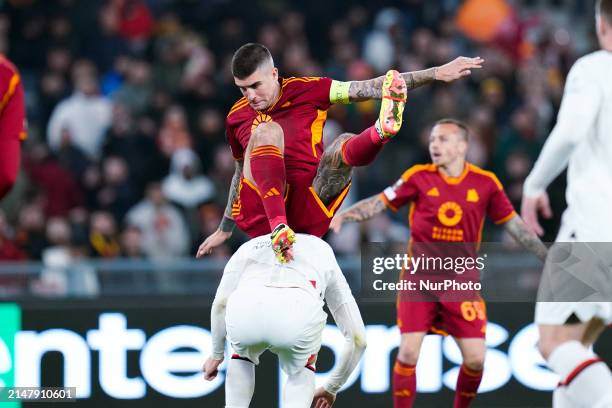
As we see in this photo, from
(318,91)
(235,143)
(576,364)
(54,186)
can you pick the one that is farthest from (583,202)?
(54,186)

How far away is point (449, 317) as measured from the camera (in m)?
8.56

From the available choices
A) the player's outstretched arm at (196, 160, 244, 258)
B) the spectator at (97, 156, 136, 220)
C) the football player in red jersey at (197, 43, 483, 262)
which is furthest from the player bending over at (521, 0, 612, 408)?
the spectator at (97, 156, 136, 220)

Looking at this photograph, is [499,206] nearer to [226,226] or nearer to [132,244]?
[226,226]

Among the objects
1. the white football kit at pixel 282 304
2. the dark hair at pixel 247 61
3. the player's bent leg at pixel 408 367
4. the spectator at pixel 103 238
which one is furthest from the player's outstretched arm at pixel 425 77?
the spectator at pixel 103 238

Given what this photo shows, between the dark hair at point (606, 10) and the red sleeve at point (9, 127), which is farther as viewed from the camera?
the dark hair at point (606, 10)

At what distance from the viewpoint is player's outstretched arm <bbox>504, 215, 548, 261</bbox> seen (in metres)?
8.33

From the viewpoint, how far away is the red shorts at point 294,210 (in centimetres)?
705

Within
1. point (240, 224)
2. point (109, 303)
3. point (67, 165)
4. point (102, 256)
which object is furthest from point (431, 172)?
point (67, 165)

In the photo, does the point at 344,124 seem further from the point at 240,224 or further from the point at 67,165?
the point at 240,224

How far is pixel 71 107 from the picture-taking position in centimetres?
1342

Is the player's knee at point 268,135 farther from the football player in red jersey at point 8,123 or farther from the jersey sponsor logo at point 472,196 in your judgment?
the jersey sponsor logo at point 472,196

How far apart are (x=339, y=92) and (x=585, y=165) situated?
59.7 inches

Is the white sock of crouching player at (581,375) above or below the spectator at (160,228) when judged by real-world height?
below

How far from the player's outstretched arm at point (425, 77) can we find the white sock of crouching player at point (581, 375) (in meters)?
1.54
